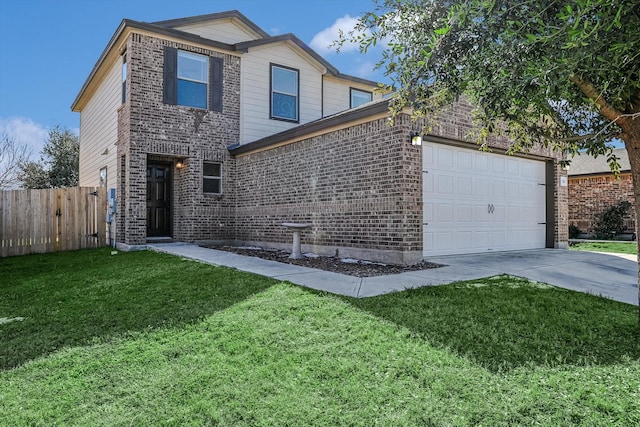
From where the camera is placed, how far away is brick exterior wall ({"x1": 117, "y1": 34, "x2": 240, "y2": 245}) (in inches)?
419

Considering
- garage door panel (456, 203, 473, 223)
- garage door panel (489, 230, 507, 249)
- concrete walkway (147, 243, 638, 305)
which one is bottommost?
concrete walkway (147, 243, 638, 305)

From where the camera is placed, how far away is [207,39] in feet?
37.9

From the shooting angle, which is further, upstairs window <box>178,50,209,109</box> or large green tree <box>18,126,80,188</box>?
large green tree <box>18,126,80,188</box>

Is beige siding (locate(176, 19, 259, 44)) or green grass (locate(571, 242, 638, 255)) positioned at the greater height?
beige siding (locate(176, 19, 259, 44))

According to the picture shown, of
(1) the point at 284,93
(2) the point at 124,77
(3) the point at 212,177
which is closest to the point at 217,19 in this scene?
(1) the point at 284,93

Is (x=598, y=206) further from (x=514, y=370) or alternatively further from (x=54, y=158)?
(x=54, y=158)

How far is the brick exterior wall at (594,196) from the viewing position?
15.5m

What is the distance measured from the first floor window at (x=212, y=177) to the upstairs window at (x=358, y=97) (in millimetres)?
6240

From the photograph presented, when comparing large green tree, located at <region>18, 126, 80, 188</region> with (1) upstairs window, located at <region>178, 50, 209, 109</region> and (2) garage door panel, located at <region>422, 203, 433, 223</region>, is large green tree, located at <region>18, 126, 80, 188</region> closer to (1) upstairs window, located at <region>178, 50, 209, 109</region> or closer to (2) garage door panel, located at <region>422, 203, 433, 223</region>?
(1) upstairs window, located at <region>178, 50, 209, 109</region>

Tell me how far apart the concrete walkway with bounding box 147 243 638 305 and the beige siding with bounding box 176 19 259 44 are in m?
7.28

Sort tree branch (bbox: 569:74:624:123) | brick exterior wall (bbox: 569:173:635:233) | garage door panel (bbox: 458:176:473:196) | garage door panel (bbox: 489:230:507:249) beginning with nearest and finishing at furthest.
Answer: tree branch (bbox: 569:74:624:123), garage door panel (bbox: 458:176:473:196), garage door panel (bbox: 489:230:507:249), brick exterior wall (bbox: 569:173:635:233)

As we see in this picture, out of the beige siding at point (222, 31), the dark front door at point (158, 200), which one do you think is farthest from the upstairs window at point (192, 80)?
the dark front door at point (158, 200)

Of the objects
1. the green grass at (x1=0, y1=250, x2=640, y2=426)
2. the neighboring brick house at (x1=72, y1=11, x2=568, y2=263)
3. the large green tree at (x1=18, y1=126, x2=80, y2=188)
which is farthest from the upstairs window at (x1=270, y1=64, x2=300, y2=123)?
the large green tree at (x1=18, y1=126, x2=80, y2=188)

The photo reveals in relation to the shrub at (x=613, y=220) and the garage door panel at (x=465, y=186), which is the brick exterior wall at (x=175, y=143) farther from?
the shrub at (x=613, y=220)
